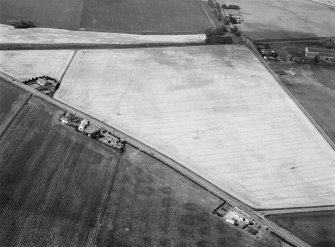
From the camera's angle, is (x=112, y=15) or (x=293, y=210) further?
(x=112, y=15)

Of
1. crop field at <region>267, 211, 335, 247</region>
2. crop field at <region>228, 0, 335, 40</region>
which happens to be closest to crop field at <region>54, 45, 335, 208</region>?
crop field at <region>267, 211, 335, 247</region>

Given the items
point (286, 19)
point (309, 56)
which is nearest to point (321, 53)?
point (309, 56)

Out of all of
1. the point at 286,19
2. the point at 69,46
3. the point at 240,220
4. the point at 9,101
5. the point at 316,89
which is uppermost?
the point at 240,220

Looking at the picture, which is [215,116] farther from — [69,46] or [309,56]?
[309,56]

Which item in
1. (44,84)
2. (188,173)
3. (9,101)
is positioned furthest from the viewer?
(44,84)

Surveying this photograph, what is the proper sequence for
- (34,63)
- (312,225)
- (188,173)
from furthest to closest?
1. (34,63)
2. (188,173)
3. (312,225)

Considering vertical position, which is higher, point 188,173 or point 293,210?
point 293,210
